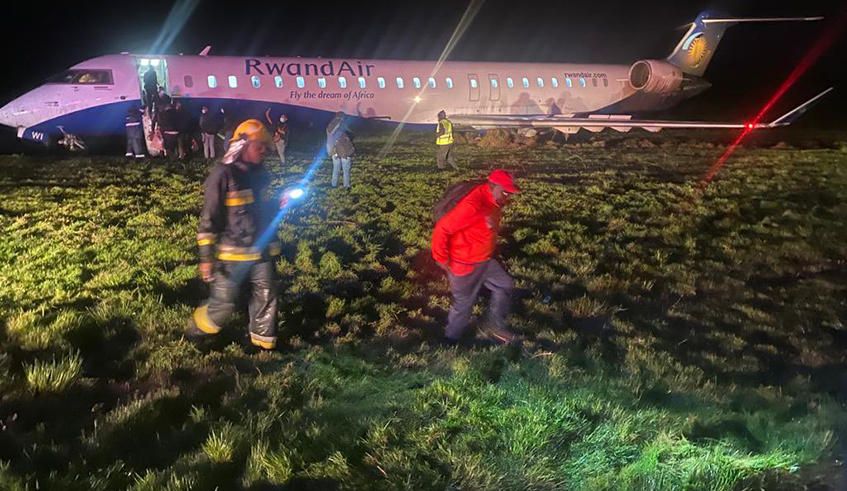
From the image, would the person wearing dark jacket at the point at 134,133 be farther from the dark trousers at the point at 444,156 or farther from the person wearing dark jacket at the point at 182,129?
the dark trousers at the point at 444,156

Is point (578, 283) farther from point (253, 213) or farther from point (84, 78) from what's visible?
point (84, 78)

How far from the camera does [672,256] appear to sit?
29.3 feet

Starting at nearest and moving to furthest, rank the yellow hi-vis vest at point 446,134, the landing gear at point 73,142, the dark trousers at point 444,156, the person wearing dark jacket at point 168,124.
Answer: the yellow hi-vis vest at point 446,134
the dark trousers at point 444,156
the person wearing dark jacket at point 168,124
the landing gear at point 73,142

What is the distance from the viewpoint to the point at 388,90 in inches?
993

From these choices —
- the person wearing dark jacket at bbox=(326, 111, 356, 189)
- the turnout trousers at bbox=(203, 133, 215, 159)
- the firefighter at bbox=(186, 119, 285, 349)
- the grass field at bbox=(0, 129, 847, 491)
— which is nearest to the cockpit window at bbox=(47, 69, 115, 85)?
the turnout trousers at bbox=(203, 133, 215, 159)

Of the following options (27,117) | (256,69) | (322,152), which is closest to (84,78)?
(27,117)

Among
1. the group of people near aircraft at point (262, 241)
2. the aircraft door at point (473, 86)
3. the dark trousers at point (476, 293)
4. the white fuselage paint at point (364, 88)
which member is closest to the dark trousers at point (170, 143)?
Result: the white fuselage paint at point (364, 88)

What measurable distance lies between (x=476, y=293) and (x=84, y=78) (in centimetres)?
1949

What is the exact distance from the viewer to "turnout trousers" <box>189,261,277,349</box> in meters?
4.92

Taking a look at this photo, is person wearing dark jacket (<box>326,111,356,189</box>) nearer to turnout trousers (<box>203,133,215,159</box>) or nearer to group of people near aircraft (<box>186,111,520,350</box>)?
turnout trousers (<box>203,133,215,159</box>)

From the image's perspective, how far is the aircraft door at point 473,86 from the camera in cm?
2710

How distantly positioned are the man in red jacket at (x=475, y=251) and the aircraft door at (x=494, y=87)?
23.2 metres

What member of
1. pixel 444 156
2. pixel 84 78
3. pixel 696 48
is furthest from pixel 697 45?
pixel 84 78

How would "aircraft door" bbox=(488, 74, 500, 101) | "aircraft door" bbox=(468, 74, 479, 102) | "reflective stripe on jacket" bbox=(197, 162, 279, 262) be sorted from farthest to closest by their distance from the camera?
"aircraft door" bbox=(488, 74, 500, 101) < "aircraft door" bbox=(468, 74, 479, 102) < "reflective stripe on jacket" bbox=(197, 162, 279, 262)
